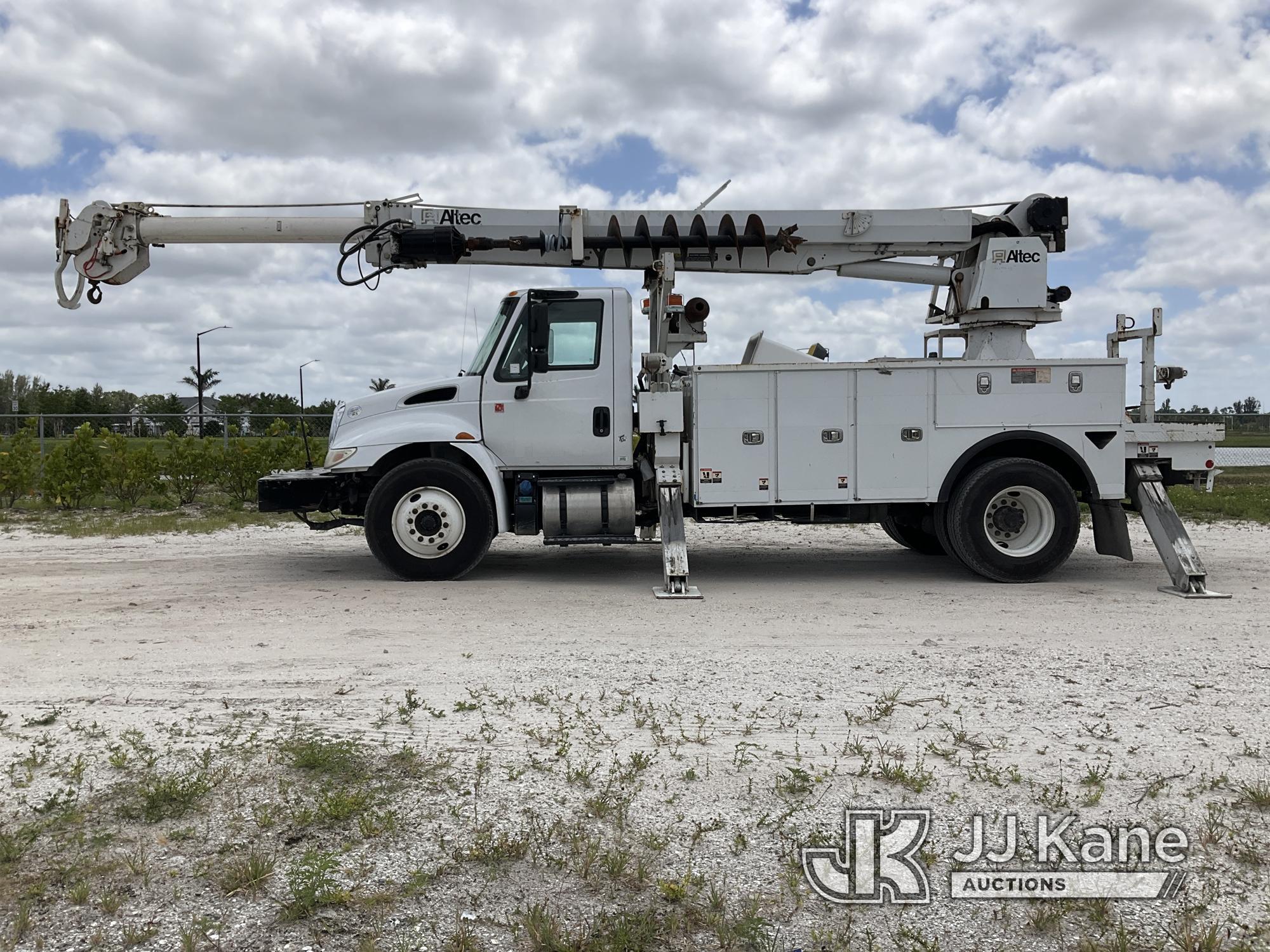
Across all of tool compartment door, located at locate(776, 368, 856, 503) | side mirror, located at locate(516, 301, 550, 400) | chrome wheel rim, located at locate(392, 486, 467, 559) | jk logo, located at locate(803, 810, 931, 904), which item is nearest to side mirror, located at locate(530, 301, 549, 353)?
side mirror, located at locate(516, 301, 550, 400)

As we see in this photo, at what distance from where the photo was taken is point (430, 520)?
933cm

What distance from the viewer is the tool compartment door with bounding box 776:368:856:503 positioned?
9.40 m

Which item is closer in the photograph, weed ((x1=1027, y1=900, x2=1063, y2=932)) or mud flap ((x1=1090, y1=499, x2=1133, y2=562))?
weed ((x1=1027, y1=900, x2=1063, y2=932))

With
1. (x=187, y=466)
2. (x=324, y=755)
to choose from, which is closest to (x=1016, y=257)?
(x=324, y=755)

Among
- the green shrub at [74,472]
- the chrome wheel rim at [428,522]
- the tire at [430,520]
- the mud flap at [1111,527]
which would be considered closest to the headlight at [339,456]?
the tire at [430,520]

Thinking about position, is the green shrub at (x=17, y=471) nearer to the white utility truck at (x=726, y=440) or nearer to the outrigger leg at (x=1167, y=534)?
the white utility truck at (x=726, y=440)

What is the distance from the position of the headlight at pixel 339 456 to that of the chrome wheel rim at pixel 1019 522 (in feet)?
20.4

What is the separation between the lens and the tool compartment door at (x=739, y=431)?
9.41 meters

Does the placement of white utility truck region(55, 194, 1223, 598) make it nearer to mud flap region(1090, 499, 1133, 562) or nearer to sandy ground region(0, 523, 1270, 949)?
mud flap region(1090, 499, 1133, 562)

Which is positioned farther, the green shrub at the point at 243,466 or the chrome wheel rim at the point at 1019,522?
the green shrub at the point at 243,466

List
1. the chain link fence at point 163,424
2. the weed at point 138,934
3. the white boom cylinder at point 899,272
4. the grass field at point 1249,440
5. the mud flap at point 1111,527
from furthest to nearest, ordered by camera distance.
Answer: the grass field at point 1249,440 < the chain link fence at point 163,424 < the white boom cylinder at point 899,272 < the mud flap at point 1111,527 < the weed at point 138,934

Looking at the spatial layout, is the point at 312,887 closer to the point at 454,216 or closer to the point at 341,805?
the point at 341,805

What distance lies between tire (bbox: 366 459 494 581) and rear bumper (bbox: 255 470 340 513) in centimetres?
60

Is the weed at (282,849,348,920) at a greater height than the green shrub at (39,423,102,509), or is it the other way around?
the green shrub at (39,423,102,509)
